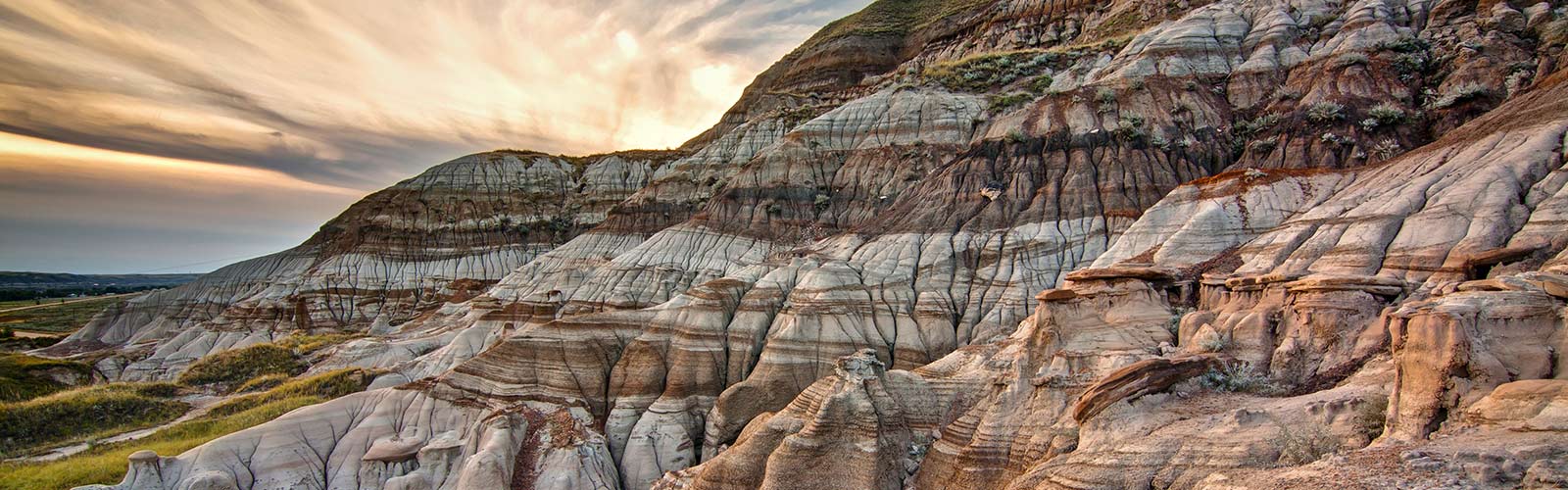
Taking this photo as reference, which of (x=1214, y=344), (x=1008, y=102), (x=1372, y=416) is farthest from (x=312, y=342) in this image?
(x=1372, y=416)

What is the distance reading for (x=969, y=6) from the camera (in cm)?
9406

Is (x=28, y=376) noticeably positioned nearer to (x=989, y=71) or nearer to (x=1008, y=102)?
(x=1008, y=102)

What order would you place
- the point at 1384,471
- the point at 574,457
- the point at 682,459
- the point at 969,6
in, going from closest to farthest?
the point at 1384,471 → the point at 574,457 → the point at 682,459 → the point at 969,6

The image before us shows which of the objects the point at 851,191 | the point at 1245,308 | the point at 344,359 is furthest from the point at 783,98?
the point at 1245,308

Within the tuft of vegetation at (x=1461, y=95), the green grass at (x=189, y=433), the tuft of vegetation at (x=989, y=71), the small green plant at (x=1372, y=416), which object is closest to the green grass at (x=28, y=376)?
the green grass at (x=189, y=433)

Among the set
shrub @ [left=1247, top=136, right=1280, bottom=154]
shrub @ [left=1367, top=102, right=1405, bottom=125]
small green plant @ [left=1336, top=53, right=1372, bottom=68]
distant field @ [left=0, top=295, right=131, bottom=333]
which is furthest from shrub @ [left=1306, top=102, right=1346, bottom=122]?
distant field @ [left=0, top=295, right=131, bottom=333]

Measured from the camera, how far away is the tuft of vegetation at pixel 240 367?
40500 mm

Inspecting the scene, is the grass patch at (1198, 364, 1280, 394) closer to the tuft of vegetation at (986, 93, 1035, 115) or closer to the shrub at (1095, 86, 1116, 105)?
the shrub at (1095, 86, 1116, 105)

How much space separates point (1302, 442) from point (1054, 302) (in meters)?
9.08

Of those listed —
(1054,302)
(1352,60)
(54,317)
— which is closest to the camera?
(1054,302)

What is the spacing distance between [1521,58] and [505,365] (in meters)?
48.5

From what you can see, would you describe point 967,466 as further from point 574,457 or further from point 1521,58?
point 1521,58

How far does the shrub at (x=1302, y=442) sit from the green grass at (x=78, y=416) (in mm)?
43040

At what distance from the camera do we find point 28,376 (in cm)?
3931
